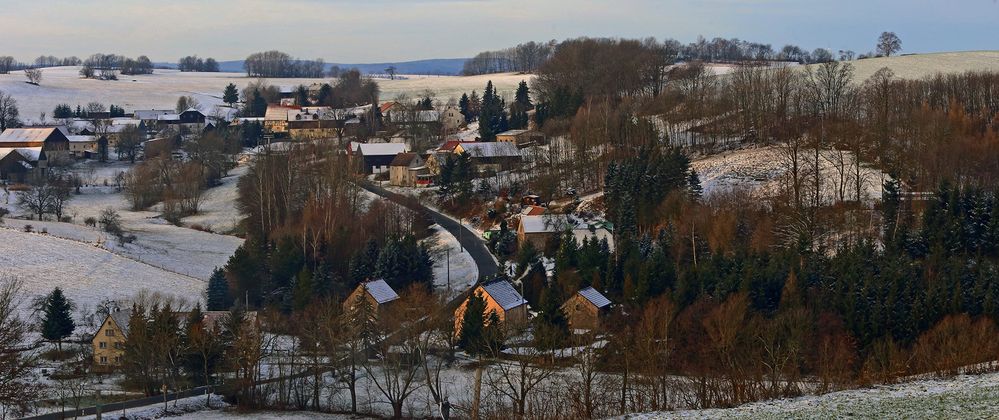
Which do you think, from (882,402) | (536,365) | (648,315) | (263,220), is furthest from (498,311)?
(263,220)

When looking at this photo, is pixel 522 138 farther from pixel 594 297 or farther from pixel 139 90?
pixel 139 90

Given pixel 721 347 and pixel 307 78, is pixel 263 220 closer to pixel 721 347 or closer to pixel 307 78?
pixel 721 347

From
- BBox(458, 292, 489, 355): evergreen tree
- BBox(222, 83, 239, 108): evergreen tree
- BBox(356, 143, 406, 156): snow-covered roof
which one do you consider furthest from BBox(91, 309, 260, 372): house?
BBox(222, 83, 239, 108): evergreen tree

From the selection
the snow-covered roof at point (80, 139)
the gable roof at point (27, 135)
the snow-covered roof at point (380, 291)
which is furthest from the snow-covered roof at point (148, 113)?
the snow-covered roof at point (380, 291)

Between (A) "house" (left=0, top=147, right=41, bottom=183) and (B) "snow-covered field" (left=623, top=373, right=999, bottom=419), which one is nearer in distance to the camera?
(B) "snow-covered field" (left=623, top=373, right=999, bottom=419)

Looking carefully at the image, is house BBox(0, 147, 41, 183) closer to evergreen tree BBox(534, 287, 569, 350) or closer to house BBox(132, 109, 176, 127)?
house BBox(132, 109, 176, 127)

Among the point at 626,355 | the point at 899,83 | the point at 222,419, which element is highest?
the point at 899,83

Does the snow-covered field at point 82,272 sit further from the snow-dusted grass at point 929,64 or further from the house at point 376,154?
the snow-dusted grass at point 929,64
